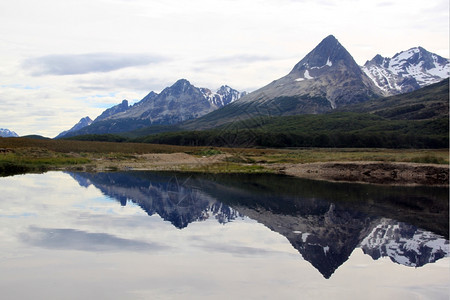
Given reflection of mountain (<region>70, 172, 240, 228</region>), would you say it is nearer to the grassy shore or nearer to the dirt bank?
the grassy shore

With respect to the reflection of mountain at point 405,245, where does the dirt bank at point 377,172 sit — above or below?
above

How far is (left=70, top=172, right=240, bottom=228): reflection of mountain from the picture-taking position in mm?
24828

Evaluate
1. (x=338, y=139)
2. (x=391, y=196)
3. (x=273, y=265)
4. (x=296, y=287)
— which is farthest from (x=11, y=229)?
(x=338, y=139)

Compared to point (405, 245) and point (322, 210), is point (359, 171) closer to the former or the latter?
point (322, 210)

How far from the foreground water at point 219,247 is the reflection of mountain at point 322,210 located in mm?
106

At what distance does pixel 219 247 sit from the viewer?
1769cm

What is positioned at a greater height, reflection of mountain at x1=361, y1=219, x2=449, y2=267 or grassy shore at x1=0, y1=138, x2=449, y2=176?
grassy shore at x1=0, y1=138, x2=449, y2=176

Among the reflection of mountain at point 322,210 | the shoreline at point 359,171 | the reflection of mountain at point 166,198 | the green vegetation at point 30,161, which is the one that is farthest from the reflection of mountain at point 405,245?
the green vegetation at point 30,161

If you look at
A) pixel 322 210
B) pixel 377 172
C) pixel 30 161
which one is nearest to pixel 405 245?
pixel 322 210

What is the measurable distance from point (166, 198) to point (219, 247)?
14671 millimetres

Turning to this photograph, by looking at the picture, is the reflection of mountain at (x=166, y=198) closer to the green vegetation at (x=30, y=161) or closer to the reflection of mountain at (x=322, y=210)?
the reflection of mountain at (x=322, y=210)

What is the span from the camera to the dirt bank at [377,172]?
49312 mm

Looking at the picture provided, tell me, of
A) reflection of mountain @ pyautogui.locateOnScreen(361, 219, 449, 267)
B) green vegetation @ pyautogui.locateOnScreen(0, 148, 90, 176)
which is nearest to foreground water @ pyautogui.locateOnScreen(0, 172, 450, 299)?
reflection of mountain @ pyautogui.locateOnScreen(361, 219, 449, 267)

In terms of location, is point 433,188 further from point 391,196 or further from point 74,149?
point 74,149
